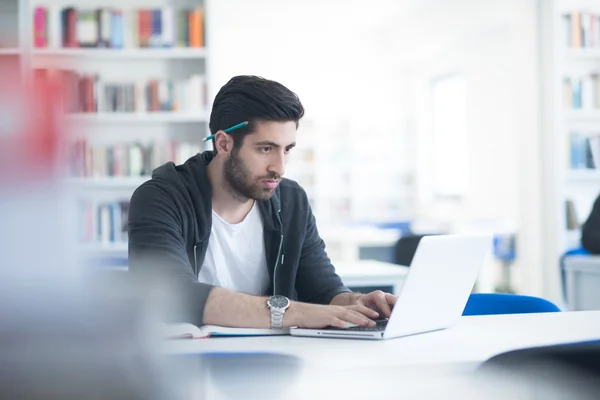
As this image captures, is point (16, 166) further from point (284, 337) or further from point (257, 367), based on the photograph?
point (284, 337)

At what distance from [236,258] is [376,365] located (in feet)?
2.96

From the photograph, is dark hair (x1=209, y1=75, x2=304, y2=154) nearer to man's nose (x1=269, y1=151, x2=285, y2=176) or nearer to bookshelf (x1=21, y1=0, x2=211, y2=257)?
man's nose (x1=269, y1=151, x2=285, y2=176)

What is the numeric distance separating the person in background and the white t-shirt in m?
2.52

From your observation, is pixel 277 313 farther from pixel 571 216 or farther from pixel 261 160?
pixel 571 216

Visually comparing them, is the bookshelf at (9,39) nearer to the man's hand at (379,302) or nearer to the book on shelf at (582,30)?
the man's hand at (379,302)

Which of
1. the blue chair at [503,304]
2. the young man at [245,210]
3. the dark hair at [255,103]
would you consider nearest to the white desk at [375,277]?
the young man at [245,210]

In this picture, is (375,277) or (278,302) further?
(375,277)

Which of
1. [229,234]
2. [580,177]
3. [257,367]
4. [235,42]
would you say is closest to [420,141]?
[235,42]

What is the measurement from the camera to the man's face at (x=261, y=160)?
199cm

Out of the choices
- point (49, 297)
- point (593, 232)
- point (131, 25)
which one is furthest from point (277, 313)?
point (131, 25)

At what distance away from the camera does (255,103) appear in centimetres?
195

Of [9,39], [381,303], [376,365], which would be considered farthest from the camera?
[381,303]

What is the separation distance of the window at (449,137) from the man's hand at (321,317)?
7.59 meters

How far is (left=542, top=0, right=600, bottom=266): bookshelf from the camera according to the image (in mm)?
5316
